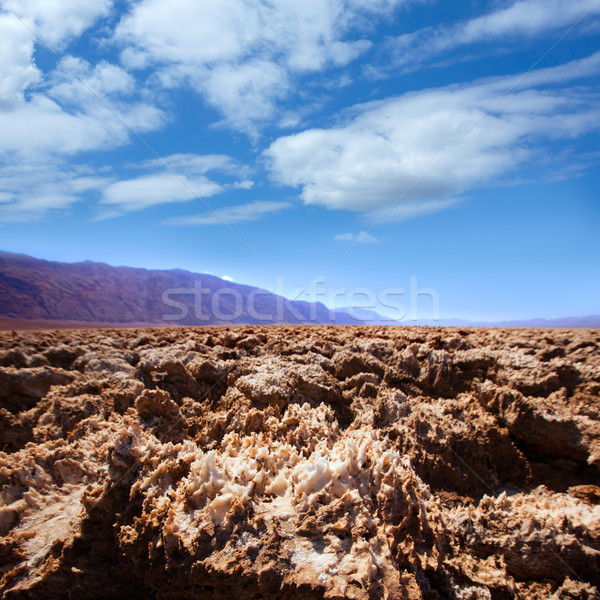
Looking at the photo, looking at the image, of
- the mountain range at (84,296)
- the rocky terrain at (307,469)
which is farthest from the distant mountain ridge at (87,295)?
the rocky terrain at (307,469)

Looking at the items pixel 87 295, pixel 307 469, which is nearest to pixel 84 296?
pixel 87 295

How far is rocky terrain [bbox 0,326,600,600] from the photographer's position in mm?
2486

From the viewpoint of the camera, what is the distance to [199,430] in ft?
14.3

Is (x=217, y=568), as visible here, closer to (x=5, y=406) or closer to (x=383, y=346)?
(x=383, y=346)

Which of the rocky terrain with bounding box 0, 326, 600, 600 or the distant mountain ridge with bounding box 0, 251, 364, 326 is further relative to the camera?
the distant mountain ridge with bounding box 0, 251, 364, 326

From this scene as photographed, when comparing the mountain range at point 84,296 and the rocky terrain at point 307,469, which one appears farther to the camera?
the mountain range at point 84,296

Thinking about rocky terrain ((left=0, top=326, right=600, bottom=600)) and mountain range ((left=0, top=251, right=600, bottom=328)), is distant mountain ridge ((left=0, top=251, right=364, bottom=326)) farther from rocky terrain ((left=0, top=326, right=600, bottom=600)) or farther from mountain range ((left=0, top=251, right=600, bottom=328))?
rocky terrain ((left=0, top=326, right=600, bottom=600))

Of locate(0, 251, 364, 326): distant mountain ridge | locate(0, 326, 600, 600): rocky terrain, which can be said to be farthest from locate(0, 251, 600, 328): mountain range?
locate(0, 326, 600, 600): rocky terrain

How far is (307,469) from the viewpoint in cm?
279

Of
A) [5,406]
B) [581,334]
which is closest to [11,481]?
[5,406]

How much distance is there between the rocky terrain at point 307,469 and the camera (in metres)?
2.49

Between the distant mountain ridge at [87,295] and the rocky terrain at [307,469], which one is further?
the distant mountain ridge at [87,295]

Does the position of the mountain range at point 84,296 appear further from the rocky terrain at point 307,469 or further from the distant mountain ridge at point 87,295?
the rocky terrain at point 307,469

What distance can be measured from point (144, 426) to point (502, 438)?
3.80 metres
